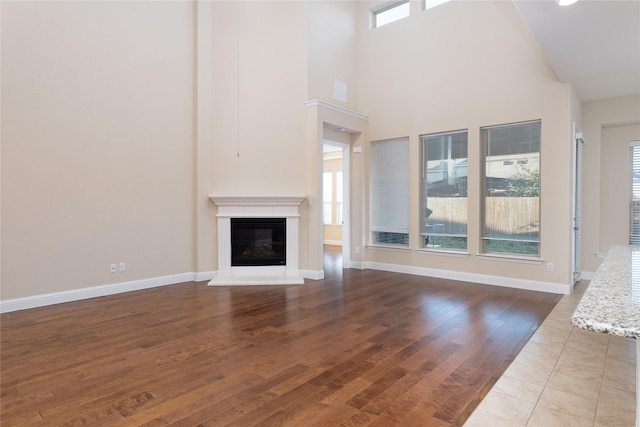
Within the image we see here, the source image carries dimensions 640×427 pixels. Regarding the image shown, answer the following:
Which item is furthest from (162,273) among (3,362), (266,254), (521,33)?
(521,33)

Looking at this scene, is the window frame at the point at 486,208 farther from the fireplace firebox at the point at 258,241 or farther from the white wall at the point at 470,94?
the fireplace firebox at the point at 258,241

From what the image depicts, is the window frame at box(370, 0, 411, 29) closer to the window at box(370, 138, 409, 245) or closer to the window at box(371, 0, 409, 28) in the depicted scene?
the window at box(371, 0, 409, 28)

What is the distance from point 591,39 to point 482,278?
11.2 feet

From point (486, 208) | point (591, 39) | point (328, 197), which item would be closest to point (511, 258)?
point (486, 208)

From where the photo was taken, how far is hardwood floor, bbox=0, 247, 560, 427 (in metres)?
2.18

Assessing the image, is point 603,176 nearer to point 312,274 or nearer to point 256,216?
point 312,274

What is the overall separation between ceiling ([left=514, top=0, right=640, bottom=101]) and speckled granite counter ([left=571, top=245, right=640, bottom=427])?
2353mm

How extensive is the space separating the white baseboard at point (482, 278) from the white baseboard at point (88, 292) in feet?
11.4

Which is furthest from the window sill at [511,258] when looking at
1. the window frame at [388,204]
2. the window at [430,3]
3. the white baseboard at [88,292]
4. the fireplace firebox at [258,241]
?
the white baseboard at [88,292]

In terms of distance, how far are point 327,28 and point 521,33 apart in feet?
10.1

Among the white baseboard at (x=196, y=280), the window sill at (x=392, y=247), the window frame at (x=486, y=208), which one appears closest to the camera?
the white baseboard at (x=196, y=280)

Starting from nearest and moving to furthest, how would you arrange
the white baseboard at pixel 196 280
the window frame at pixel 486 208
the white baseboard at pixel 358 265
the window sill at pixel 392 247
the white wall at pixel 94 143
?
the white wall at pixel 94 143 → the white baseboard at pixel 196 280 → the window frame at pixel 486 208 → the window sill at pixel 392 247 → the white baseboard at pixel 358 265

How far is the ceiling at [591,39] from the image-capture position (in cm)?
303

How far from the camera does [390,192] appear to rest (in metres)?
6.74
